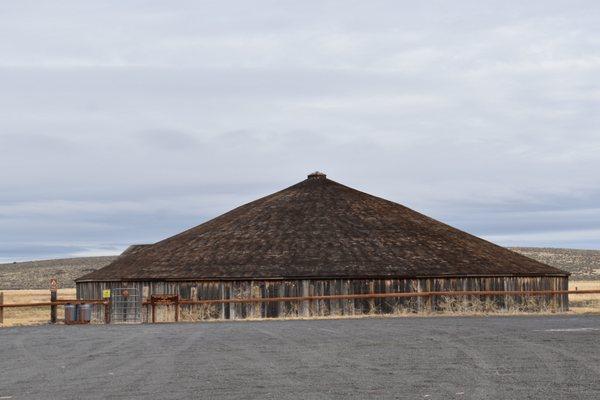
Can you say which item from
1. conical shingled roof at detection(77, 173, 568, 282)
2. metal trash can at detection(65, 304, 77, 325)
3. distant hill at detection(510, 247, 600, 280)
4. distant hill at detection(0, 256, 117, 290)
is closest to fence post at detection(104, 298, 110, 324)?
metal trash can at detection(65, 304, 77, 325)

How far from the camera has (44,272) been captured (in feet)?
467

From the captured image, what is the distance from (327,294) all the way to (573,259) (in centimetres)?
11560

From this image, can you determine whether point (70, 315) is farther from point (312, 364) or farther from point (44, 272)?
point (44, 272)

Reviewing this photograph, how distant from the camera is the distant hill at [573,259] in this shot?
127 m

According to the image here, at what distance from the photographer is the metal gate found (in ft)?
132

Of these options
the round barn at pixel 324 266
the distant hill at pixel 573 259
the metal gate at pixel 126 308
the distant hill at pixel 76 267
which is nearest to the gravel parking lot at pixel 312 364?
the metal gate at pixel 126 308

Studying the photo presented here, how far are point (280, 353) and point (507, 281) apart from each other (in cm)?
2975

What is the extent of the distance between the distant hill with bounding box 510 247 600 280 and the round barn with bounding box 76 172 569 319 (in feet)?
246

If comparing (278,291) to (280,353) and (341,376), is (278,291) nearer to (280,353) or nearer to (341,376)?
Result: (280,353)

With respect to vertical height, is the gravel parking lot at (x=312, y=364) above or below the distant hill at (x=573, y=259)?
below

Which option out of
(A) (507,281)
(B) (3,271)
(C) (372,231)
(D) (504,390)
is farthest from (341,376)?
(B) (3,271)

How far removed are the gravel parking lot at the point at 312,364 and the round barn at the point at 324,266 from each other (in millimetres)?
17122

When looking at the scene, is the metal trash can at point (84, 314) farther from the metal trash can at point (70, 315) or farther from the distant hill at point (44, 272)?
the distant hill at point (44, 272)

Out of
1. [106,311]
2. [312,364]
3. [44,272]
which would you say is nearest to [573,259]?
[44,272]
